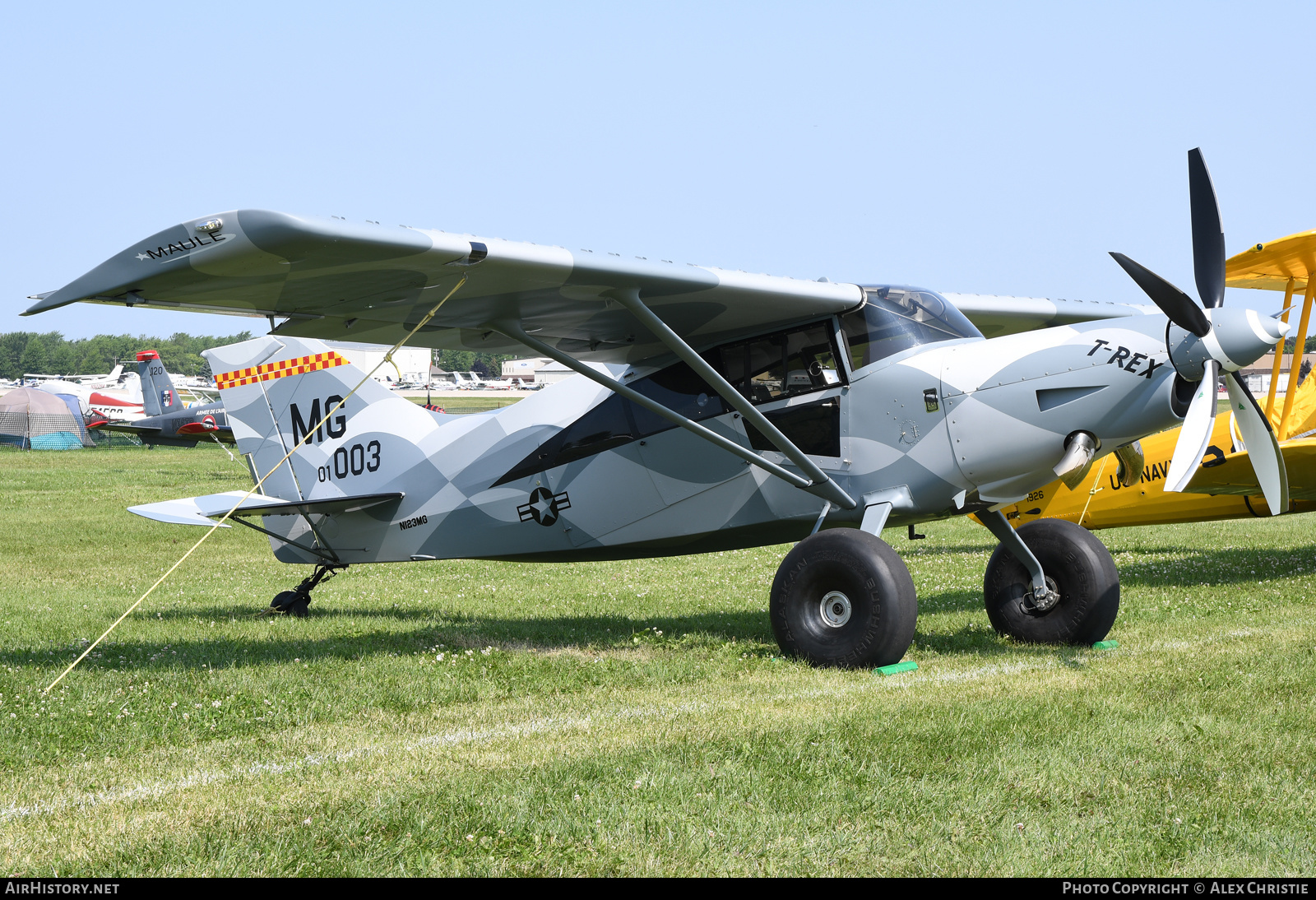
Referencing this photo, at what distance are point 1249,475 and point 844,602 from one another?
26.2ft

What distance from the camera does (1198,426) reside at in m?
6.96

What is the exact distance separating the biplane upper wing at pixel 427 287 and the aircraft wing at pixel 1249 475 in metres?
7.01

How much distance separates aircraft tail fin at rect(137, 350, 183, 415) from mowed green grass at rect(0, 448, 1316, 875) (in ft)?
122

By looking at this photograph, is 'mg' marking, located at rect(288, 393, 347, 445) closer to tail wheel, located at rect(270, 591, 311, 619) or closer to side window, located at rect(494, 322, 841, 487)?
tail wheel, located at rect(270, 591, 311, 619)

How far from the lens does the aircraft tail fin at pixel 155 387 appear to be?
45094 millimetres

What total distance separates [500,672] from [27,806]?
3.38m

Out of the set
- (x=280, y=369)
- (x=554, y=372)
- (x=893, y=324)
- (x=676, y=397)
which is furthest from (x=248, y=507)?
(x=554, y=372)

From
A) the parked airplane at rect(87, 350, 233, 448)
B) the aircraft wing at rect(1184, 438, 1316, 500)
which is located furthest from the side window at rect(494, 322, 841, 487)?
the parked airplane at rect(87, 350, 233, 448)

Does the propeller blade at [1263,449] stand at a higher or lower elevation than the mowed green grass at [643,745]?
higher

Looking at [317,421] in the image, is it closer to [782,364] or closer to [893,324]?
[782,364]

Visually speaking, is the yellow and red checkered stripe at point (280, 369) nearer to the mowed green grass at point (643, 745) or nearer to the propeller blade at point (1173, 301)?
the mowed green grass at point (643, 745)

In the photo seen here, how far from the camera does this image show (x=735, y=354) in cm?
884

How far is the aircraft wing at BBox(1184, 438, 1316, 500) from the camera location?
1290cm

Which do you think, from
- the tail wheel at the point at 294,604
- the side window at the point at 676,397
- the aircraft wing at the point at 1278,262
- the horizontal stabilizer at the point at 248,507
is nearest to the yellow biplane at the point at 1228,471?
the aircraft wing at the point at 1278,262
